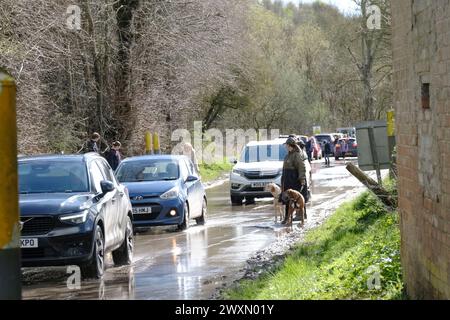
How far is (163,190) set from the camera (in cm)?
1958

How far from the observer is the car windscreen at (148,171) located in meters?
20.6

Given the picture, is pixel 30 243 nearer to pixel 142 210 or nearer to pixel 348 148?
pixel 142 210

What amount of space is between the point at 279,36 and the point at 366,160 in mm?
66548

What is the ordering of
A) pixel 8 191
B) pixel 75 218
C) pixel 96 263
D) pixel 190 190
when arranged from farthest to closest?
pixel 190 190, pixel 96 263, pixel 75 218, pixel 8 191

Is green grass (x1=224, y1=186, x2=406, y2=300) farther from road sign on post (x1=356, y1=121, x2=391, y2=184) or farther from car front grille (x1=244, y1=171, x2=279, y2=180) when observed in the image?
car front grille (x1=244, y1=171, x2=279, y2=180)

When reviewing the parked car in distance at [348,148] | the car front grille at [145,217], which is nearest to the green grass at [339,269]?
the car front grille at [145,217]

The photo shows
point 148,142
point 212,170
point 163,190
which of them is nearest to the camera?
point 163,190

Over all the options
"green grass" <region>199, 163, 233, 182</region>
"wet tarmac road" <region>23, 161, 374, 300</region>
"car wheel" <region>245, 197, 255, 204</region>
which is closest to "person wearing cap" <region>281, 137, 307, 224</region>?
"wet tarmac road" <region>23, 161, 374, 300</region>

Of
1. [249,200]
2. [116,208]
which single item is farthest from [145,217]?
[249,200]

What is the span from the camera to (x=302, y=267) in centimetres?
1182

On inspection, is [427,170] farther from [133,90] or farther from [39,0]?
[133,90]

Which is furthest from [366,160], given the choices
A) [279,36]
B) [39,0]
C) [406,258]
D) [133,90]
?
[279,36]

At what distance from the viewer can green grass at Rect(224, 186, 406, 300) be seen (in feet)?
30.2

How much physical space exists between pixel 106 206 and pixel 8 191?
9566 millimetres
